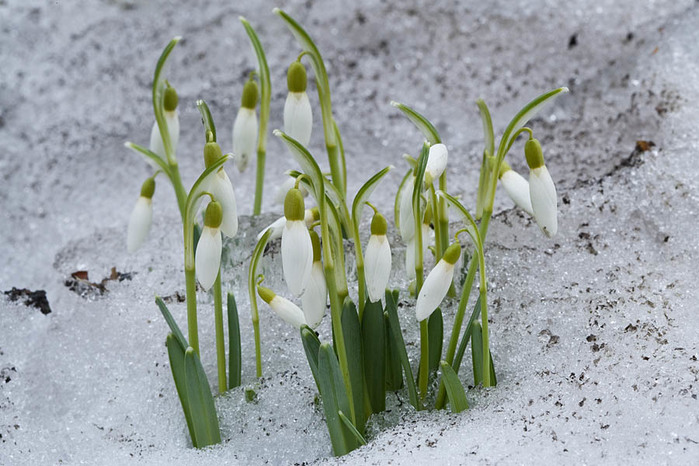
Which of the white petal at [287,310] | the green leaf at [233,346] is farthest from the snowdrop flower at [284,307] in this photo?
the green leaf at [233,346]

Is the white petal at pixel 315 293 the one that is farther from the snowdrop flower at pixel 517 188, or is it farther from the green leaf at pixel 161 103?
the green leaf at pixel 161 103

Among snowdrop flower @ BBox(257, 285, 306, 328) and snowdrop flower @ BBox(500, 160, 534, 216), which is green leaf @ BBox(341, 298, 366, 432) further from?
snowdrop flower @ BBox(500, 160, 534, 216)

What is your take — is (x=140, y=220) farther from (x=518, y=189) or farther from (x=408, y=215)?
(x=518, y=189)

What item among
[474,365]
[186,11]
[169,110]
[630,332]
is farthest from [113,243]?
[630,332]

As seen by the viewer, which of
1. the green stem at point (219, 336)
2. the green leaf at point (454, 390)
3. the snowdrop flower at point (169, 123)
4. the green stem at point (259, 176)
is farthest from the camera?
the green stem at point (259, 176)

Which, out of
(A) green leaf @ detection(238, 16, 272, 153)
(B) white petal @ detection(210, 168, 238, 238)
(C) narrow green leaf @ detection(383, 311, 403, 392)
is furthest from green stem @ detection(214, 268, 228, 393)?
(A) green leaf @ detection(238, 16, 272, 153)

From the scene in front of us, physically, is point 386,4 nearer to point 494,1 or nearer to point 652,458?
point 494,1

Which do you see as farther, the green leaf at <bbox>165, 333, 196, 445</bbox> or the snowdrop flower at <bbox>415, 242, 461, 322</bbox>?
the green leaf at <bbox>165, 333, 196, 445</bbox>
